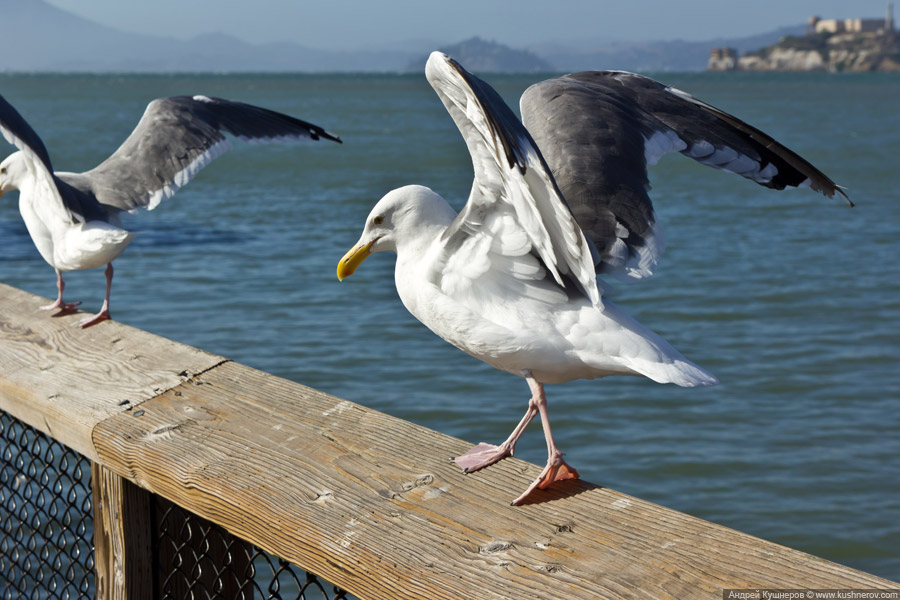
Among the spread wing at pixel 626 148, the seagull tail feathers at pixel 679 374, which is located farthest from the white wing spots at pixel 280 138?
the seagull tail feathers at pixel 679 374

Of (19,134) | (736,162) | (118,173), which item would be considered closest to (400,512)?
(736,162)

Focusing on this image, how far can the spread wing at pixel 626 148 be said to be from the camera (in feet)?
7.69

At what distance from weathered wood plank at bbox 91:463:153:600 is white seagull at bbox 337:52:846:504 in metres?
0.66

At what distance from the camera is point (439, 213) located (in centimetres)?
231

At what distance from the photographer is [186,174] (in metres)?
4.35

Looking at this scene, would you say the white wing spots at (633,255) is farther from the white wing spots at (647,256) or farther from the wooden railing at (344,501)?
the wooden railing at (344,501)

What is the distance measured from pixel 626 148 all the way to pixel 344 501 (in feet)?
4.07

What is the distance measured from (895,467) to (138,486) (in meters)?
4.13

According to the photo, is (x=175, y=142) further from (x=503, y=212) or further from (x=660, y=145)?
(x=503, y=212)

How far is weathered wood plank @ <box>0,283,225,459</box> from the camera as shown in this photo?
6.93ft

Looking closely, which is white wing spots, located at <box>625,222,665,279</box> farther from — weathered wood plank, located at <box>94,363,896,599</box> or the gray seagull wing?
the gray seagull wing

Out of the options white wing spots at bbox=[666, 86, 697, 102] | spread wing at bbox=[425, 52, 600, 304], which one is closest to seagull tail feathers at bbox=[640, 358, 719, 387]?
spread wing at bbox=[425, 52, 600, 304]

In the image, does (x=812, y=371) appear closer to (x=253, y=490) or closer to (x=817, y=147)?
(x=253, y=490)

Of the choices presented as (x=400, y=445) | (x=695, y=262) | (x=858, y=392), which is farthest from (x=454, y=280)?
(x=695, y=262)
